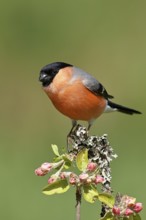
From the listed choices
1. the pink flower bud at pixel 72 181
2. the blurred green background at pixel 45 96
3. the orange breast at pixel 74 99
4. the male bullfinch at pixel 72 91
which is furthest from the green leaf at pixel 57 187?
the blurred green background at pixel 45 96

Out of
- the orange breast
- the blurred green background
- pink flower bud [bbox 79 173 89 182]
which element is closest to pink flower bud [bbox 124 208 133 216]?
pink flower bud [bbox 79 173 89 182]

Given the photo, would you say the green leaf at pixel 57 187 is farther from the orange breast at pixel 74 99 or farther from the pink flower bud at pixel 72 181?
the orange breast at pixel 74 99

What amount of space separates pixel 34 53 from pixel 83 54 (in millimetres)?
612

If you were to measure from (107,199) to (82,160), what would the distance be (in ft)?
0.55

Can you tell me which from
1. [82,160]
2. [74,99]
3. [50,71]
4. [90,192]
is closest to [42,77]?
[50,71]

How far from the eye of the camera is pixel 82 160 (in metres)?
2.38

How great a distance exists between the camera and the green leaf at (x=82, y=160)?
2.33m

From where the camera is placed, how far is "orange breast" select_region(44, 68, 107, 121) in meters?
4.30

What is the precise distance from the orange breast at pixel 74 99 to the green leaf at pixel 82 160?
1863 mm

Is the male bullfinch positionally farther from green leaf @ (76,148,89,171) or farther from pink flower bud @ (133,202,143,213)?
pink flower bud @ (133,202,143,213)

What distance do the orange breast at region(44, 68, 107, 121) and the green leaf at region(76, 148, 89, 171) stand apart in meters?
1.86

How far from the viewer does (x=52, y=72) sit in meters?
4.19

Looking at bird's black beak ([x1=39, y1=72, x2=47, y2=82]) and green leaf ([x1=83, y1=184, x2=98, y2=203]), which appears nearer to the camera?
green leaf ([x1=83, y1=184, x2=98, y2=203])

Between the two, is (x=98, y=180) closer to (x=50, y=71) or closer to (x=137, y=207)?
(x=137, y=207)
